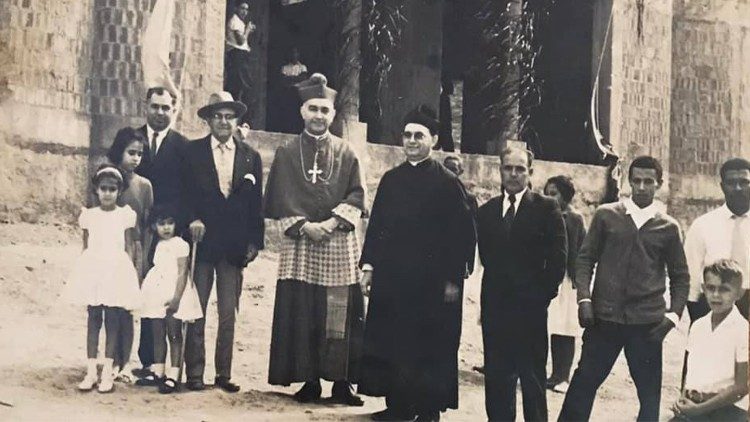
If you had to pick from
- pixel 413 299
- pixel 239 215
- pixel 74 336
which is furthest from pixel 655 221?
pixel 74 336

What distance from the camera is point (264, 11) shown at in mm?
6129

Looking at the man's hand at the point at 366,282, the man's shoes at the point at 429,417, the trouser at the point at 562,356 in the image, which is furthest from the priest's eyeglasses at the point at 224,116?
the trouser at the point at 562,356

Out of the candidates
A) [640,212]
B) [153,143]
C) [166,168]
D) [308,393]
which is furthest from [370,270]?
[640,212]

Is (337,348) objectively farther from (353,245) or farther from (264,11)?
(264,11)

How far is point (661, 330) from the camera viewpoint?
216 inches

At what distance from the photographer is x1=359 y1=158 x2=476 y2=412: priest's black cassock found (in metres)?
5.42

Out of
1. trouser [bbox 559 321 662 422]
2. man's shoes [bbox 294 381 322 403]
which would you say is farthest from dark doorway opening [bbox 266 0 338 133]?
trouser [bbox 559 321 662 422]

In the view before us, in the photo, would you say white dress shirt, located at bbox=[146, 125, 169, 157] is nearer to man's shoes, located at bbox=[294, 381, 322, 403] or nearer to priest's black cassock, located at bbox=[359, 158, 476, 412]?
priest's black cassock, located at bbox=[359, 158, 476, 412]

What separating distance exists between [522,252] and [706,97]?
160 cm

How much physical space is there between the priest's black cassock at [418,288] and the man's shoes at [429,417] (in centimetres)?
Result: 3

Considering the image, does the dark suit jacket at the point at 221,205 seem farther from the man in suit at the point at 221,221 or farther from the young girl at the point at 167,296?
the young girl at the point at 167,296

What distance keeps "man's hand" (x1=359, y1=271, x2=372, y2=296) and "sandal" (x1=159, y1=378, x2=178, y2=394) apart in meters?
0.98

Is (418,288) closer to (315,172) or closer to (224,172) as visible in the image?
(315,172)

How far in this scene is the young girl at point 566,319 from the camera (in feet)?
18.3
